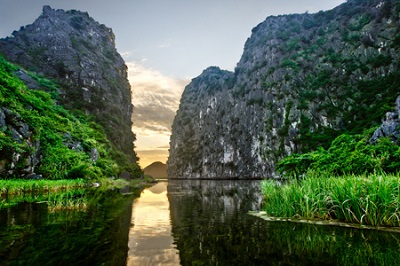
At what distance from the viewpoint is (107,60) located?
396 feet

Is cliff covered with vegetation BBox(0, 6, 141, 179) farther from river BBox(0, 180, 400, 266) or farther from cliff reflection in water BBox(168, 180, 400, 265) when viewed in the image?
cliff reflection in water BBox(168, 180, 400, 265)

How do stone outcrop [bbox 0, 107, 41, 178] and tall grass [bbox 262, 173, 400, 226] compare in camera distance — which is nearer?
tall grass [bbox 262, 173, 400, 226]

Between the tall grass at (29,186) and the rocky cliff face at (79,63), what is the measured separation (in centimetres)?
5849

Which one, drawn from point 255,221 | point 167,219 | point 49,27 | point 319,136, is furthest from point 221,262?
point 49,27

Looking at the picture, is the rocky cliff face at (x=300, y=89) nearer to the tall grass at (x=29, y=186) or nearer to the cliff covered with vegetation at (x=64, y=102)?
the cliff covered with vegetation at (x=64, y=102)

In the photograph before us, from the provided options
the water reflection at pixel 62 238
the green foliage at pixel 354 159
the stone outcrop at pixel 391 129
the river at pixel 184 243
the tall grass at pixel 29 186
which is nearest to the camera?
the water reflection at pixel 62 238

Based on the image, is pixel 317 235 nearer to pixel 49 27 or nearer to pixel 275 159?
pixel 275 159

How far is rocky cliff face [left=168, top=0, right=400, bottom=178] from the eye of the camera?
9262 cm

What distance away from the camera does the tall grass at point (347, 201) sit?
35.3ft

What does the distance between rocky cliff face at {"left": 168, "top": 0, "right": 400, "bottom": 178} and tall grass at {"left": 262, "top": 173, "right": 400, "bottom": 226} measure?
218 ft

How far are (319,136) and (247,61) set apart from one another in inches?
3150

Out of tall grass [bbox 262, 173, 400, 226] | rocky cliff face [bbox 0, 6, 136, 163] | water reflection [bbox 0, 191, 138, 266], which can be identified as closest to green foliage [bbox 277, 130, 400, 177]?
tall grass [bbox 262, 173, 400, 226]

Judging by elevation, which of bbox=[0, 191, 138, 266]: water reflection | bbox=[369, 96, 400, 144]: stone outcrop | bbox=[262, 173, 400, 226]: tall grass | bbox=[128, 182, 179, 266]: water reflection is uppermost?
bbox=[369, 96, 400, 144]: stone outcrop

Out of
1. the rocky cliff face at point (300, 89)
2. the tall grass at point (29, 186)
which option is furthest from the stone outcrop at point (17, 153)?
the rocky cliff face at point (300, 89)
